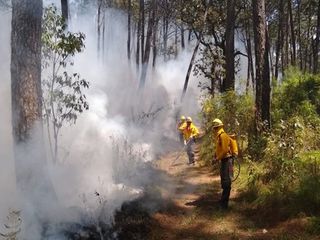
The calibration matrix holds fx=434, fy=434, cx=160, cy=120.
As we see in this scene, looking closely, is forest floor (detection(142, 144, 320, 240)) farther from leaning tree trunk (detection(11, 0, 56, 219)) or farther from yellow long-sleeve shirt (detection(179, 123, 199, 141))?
yellow long-sleeve shirt (detection(179, 123, 199, 141))

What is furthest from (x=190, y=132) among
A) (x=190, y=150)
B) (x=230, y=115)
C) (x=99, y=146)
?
(x=99, y=146)

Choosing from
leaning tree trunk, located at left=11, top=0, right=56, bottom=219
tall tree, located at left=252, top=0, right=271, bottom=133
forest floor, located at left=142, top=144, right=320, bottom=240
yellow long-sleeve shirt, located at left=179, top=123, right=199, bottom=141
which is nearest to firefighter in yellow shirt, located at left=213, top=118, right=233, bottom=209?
forest floor, located at left=142, top=144, right=320, bottom=240

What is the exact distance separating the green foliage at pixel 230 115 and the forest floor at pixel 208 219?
2151 mm

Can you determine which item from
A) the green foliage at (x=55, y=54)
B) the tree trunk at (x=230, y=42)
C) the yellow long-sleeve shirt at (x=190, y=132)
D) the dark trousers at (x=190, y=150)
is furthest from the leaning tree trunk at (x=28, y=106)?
the tree trunk at (x=230, y=42)

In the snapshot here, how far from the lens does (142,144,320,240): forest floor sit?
748 cm

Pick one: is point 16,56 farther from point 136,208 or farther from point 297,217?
point 297,217

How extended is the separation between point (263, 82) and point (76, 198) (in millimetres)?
6043

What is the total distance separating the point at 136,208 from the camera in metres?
8.56

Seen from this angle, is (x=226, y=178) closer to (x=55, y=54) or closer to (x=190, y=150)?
(x=190, y=150)

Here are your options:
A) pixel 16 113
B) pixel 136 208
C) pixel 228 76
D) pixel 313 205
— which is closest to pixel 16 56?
pixel 16 113

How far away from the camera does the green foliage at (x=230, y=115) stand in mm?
12945

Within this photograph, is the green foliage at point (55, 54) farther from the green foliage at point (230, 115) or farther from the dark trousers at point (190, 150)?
the green foliage at point (230, 115)

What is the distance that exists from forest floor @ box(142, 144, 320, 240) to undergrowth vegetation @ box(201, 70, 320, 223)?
31 centimetres

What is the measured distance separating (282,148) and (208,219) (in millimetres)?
2217
